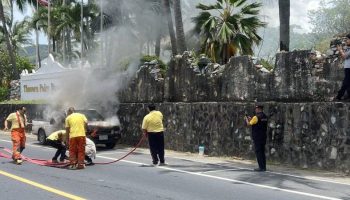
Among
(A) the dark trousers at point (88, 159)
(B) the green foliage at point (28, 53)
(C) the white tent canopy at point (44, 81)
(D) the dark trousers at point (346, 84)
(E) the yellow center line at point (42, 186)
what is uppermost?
(B) the green foliage at point (28, 53)

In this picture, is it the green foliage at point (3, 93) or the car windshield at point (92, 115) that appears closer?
the car windshield at point (92, 115)

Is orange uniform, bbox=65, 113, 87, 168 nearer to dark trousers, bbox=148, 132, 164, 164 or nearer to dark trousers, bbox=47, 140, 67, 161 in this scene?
dark trousers, bbox=47, 140, 67, 161

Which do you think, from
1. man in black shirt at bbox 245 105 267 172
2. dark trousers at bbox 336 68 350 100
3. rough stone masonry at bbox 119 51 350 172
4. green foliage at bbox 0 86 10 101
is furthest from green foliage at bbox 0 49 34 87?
dark trousers at bbox 336 68 350 100

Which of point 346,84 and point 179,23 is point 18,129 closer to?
point 346,84

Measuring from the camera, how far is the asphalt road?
929 cm

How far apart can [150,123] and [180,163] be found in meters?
1.53

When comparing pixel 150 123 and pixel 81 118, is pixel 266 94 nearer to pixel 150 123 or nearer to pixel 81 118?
pixel 150 123

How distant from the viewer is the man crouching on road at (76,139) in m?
12.9

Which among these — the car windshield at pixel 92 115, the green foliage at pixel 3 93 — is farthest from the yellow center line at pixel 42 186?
the green foliage at pixel 3 93

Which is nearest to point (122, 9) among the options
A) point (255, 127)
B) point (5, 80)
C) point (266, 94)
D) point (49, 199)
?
point (5, 80)

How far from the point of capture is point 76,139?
12945 millimetres

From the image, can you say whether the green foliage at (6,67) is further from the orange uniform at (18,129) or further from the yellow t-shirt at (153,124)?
the yellow t-shirt at (153,124)

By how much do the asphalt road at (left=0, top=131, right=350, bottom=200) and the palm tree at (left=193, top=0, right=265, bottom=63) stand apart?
9.49 meters

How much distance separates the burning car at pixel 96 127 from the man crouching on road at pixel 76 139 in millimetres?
4342
